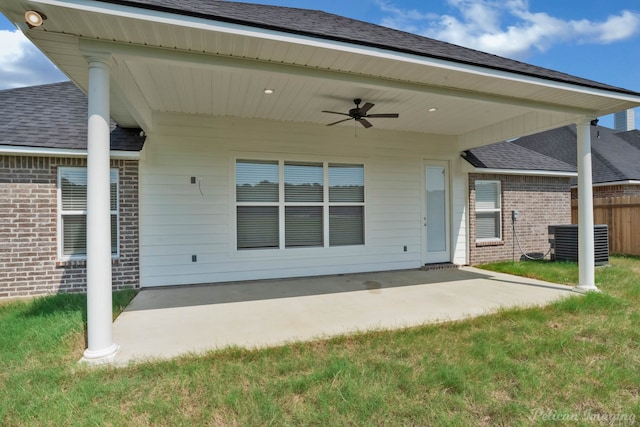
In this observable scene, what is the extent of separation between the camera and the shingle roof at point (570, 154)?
27.8 feet

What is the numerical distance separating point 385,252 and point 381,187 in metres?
1.40

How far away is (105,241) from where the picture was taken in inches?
121

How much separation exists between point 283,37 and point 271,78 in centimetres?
112

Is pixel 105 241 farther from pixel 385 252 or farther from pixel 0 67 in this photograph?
pixel 0 67

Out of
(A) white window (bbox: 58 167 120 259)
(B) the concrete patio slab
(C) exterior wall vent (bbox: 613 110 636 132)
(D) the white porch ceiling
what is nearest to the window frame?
(B) the concrete patio slab

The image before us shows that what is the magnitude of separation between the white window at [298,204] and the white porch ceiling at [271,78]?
102cm

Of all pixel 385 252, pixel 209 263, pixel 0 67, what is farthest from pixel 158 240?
pixel 0 67

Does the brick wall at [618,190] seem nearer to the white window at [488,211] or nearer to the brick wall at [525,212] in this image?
the brick wall at [525,212]

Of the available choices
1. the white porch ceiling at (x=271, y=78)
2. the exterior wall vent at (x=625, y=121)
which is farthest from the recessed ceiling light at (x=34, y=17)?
the exterior wall vent at (x=625, y=121)

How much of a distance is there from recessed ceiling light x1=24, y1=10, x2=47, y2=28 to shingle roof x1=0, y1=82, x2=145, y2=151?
2.67 m

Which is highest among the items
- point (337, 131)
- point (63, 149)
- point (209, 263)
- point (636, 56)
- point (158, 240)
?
point (636, 56)

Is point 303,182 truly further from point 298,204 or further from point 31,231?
point 31,231

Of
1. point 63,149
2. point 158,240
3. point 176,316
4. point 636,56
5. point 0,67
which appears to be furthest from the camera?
point 0,67

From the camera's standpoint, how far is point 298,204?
6.67 m
